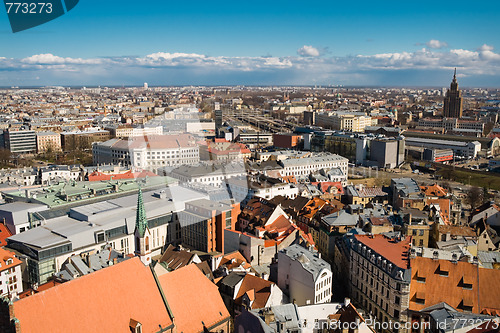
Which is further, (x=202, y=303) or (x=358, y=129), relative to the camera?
(x=358, y=129)

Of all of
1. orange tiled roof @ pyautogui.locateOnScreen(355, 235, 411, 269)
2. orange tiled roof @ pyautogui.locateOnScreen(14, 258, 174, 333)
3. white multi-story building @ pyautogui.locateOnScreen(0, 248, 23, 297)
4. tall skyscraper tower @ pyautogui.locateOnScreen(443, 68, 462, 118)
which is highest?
tall skyscraper tower @ pyautogui.locateOnScreen(443, 68, 462, 118)

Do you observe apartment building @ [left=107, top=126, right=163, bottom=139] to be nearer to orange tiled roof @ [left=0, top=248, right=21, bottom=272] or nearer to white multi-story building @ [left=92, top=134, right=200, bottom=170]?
white multi-story building @ [left=92, top=134, right=200, bottom=170]

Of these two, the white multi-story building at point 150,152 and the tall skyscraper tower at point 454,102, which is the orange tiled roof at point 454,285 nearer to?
the white multi-story building at point 150,152

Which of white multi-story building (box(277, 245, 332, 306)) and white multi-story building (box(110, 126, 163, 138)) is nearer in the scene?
white multi-story building (box(277, 245, 332, 306))

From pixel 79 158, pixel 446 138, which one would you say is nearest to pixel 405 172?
pixel 446 138

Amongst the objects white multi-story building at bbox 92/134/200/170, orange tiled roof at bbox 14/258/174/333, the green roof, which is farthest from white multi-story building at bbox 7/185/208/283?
white multi-story building at bbox 92/134/200/170

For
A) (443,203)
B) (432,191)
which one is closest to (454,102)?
(432,191)

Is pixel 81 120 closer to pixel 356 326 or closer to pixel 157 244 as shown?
pixel 157 244
